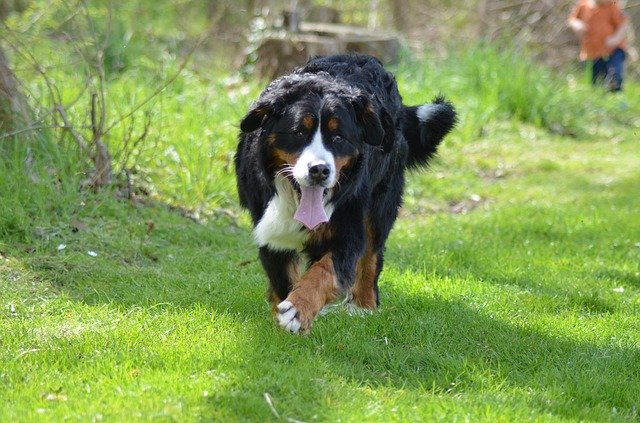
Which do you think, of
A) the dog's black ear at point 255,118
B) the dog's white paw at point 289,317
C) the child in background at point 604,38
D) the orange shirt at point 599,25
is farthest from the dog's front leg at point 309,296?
the orange shirt at point 599,25

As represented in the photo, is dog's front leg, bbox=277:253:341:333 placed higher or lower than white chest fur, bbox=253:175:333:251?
→ lower

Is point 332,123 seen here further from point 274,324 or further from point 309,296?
point 274,324

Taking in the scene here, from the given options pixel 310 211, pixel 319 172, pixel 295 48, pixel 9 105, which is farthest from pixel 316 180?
pixel 295 48

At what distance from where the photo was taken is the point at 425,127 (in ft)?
20.0

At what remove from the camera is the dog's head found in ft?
14.6

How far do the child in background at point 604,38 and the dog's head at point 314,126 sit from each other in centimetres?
1129

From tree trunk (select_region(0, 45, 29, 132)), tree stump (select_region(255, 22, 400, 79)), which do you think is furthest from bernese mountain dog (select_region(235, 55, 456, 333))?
tree stump (select_region(255, 22, 400, 79))

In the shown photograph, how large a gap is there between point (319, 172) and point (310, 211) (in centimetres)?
35

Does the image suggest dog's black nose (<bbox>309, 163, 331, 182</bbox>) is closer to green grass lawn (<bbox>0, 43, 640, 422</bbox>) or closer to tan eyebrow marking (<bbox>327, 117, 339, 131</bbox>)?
tan eyebrow marking (<bbox>327, 117, 339, 131</bbox>)

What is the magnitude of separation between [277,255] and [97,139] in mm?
2778

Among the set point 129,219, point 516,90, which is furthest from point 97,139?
point 516,90

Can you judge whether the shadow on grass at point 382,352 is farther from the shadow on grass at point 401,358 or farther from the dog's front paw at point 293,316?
the dog's front paw at point 293,316

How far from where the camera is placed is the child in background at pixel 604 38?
49.8ft

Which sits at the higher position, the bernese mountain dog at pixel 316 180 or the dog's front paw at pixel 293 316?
the bernese mountain dog at pixel 316 180
